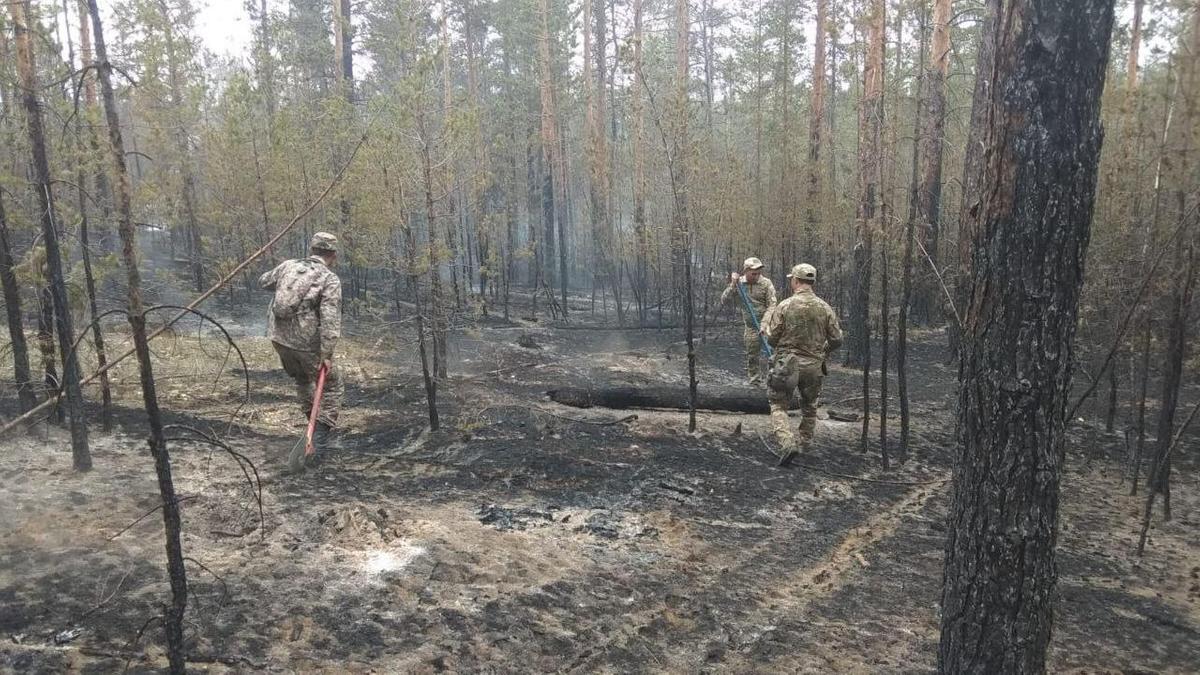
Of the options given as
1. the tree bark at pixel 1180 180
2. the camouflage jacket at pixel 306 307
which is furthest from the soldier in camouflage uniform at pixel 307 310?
the tree bark at pixel 1180 180

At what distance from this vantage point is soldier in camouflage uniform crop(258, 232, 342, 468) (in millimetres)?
6004

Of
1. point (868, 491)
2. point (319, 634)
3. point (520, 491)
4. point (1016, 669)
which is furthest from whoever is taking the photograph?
point (868, 491)

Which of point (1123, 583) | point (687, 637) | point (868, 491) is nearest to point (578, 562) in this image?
point (687, 637)

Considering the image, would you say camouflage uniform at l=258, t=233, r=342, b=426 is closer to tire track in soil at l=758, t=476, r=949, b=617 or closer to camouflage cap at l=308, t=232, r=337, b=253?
camouflage cap at l=308, t=232, r=337, b=253

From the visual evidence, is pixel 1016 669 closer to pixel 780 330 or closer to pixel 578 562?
pixel 578 562

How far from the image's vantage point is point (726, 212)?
15.7 metres

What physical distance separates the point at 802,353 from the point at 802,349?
0.04 meters

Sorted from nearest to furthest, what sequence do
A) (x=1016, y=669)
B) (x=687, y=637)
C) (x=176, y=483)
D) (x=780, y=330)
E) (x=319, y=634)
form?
(x=1016, y=669)
(x=319, y=634)
(x=687, y=637)
(x=176, y=483)
(x=780, y=330)

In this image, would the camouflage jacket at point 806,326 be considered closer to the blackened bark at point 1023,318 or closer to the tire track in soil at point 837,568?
the tire track in soil at point 837,568

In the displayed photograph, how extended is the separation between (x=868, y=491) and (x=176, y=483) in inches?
234

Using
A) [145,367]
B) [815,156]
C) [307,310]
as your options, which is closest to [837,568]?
[145,367]

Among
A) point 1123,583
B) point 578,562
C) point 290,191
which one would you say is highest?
point 290,191

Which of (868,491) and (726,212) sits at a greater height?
(726,212)

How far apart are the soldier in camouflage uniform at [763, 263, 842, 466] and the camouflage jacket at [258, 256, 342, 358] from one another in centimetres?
446
